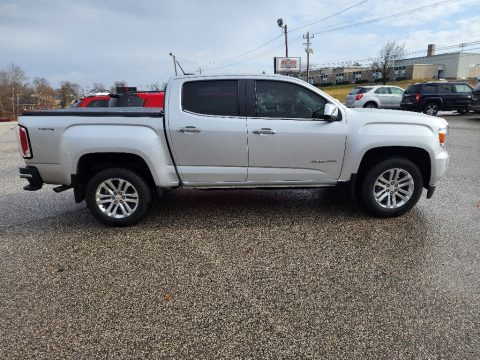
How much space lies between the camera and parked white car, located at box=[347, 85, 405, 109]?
20625 mm

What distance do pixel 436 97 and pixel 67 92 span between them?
46.4 meters

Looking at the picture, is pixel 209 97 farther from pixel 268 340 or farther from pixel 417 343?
pixel 417 343

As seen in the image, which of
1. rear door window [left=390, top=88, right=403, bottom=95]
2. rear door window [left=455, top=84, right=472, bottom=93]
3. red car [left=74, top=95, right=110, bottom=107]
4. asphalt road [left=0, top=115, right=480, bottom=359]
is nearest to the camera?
asphalt road [left=0, top=115, right=480, bottom=359]

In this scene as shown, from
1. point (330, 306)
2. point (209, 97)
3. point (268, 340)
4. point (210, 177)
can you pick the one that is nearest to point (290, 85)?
point (209, 97)

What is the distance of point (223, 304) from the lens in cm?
283

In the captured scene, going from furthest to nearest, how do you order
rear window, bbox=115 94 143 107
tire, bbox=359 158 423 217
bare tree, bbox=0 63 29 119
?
bare tree, bbox=0 63 29 119
rear window, bbox=115 94 143 107
tire, bbox=359 158 423 217

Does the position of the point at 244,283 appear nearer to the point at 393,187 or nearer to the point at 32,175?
the point at 393,187

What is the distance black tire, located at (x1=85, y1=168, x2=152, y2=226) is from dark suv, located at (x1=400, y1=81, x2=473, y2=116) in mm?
18025

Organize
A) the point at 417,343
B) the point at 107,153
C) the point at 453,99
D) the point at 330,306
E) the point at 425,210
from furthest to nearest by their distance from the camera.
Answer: the point at 453,99 → the point at 425,210 → the point at 107,153 → the point at 330,306 → the point at 417,343

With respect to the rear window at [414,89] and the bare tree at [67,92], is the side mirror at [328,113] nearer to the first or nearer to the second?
the rear window at [414,89]

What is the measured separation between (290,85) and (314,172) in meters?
1.13

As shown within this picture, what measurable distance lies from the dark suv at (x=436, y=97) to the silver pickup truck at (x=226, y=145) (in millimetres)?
15974

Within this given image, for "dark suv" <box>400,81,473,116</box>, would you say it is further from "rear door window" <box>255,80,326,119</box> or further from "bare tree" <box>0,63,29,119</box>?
"bare tree" <box>0,63,29,119</box>

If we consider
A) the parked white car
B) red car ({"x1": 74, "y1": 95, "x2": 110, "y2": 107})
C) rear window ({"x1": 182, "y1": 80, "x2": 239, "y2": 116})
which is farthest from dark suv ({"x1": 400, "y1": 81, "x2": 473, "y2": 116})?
rear window ({"x1": 182, "y1": 80, "x2": 239, "y2": 116})
